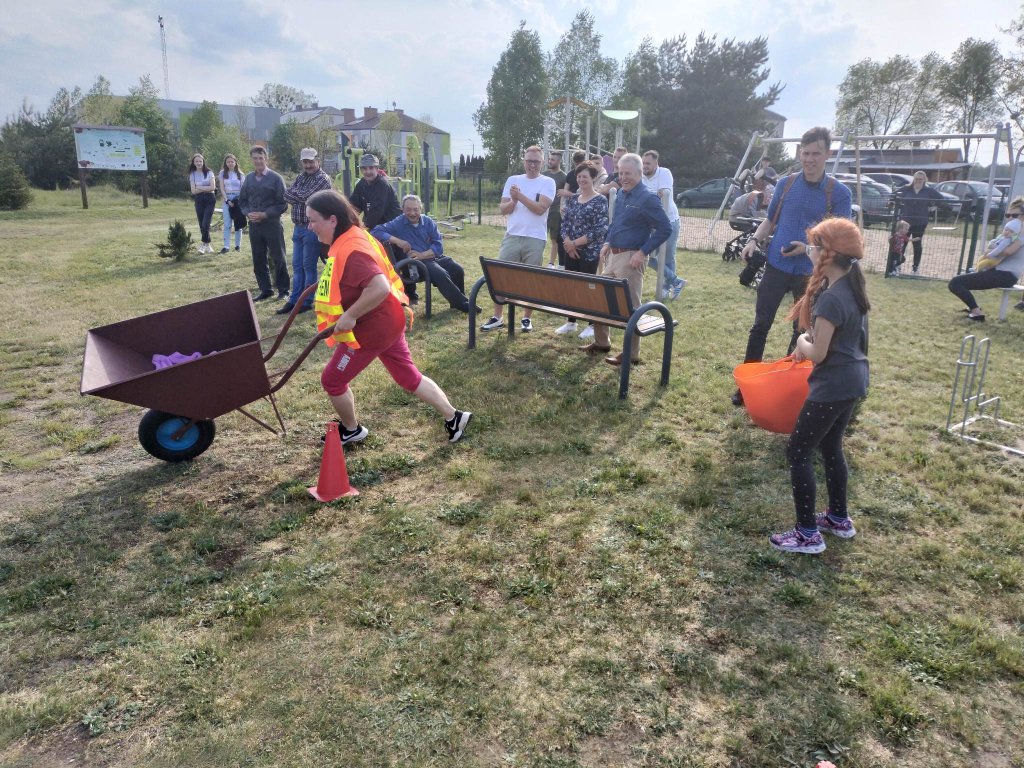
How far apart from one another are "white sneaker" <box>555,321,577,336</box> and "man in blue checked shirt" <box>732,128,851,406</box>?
8.86 ft

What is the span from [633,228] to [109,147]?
2352 cm

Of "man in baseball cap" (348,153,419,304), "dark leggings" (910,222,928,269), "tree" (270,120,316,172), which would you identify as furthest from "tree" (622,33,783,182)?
"man in baseball cap" (348,153,419,304)

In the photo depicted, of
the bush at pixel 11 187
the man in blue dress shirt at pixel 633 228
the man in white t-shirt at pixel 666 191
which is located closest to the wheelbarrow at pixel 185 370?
the man in blue dress shirt at pixel 633 228

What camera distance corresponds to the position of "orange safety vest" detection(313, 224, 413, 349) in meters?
4.03

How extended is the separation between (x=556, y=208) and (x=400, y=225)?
11.5 feet

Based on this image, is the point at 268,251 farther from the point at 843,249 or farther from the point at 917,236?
the point at 917,236

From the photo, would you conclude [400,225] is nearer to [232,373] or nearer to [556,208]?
[556,208]

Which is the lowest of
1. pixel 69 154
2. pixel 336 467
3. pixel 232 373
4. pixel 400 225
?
pixel 336 467

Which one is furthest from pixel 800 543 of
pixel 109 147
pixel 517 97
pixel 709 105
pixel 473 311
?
pixel 517 97

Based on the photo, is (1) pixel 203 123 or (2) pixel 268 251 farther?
(1) pixel 203 123

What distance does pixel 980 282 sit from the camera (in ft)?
28.4

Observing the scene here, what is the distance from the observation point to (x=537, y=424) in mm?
5137

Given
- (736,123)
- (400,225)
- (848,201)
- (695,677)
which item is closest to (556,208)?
(400,225)

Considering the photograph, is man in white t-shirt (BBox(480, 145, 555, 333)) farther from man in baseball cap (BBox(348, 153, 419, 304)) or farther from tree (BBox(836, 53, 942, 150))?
tree (BBox(836, 53, 942, 150))
